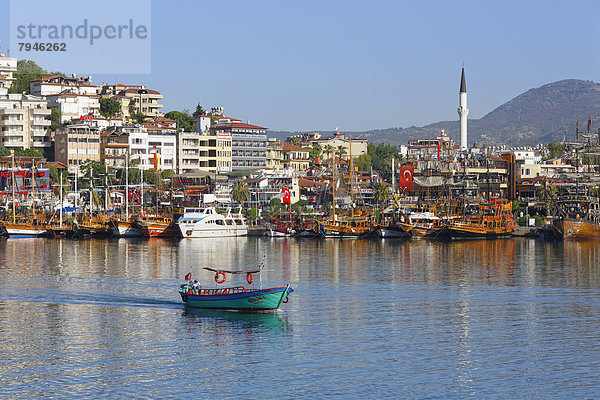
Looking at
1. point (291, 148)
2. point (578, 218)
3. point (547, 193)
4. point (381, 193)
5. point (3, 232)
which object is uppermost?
point (291, 148)

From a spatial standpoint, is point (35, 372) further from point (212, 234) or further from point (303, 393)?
point (212, 234)

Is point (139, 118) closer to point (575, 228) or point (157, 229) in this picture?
point (157, 229)

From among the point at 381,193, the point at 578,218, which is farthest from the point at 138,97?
the point at 578,218

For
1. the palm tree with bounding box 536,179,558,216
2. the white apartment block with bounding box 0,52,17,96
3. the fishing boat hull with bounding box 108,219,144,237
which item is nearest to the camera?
the fishing boat hull with bounding box 108,219,144,237

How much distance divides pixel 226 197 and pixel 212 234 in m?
26.9

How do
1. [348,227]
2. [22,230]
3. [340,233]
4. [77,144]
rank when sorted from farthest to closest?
[77,144] < [348,227] < [22,230] < [340,233]

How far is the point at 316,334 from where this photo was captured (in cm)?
4203

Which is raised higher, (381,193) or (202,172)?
(202,172)

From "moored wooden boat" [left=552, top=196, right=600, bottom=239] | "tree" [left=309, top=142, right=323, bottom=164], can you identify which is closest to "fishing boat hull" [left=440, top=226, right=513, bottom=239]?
"moored wooden boat" [left=552, top=196, right=600, bottom=239]

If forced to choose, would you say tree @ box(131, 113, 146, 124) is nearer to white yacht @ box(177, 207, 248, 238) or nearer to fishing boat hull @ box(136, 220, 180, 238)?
white yacht @ box(177, 207, 248, 238)

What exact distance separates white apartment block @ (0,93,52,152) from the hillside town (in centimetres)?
17

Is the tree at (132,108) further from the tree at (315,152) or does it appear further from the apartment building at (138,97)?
the tree at (315,152)

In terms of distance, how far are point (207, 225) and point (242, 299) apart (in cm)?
6470

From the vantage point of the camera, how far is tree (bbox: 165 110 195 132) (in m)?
172
